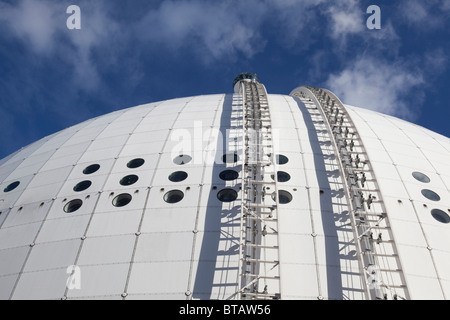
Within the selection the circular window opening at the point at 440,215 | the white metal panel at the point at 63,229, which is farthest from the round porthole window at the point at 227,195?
the circular window opening at the point at 440,215

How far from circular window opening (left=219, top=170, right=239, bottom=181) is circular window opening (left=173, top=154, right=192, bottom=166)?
2296 mm

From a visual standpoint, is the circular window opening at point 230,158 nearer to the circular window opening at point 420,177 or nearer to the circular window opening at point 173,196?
the circular window opening at point 173,196

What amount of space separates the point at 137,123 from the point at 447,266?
20236mm

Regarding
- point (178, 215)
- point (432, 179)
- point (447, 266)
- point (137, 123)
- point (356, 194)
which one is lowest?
point (447, 266)

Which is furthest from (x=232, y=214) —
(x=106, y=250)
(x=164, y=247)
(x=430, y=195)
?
(x=430, y=195)

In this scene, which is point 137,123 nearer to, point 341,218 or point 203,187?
point 203,187

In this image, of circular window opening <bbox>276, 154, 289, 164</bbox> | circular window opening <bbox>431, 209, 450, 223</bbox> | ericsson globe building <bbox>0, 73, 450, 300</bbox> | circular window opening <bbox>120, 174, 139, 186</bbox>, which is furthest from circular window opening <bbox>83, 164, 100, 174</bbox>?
circular window opening <bbox>431, 209, 450, 223</bbox>

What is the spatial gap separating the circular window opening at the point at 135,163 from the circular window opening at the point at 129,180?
91 centimetres

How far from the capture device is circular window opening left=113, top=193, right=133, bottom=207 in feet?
63.7

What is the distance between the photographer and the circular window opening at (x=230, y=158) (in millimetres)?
21734

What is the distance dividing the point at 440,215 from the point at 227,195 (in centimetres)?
1041

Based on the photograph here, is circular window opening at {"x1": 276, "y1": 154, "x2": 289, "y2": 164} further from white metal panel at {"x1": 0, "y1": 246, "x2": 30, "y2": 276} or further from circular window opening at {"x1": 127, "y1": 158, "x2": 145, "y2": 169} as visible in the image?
white metal panel at {"x1": 0, "y1": 246, "x2": 30, "y2": 276}
